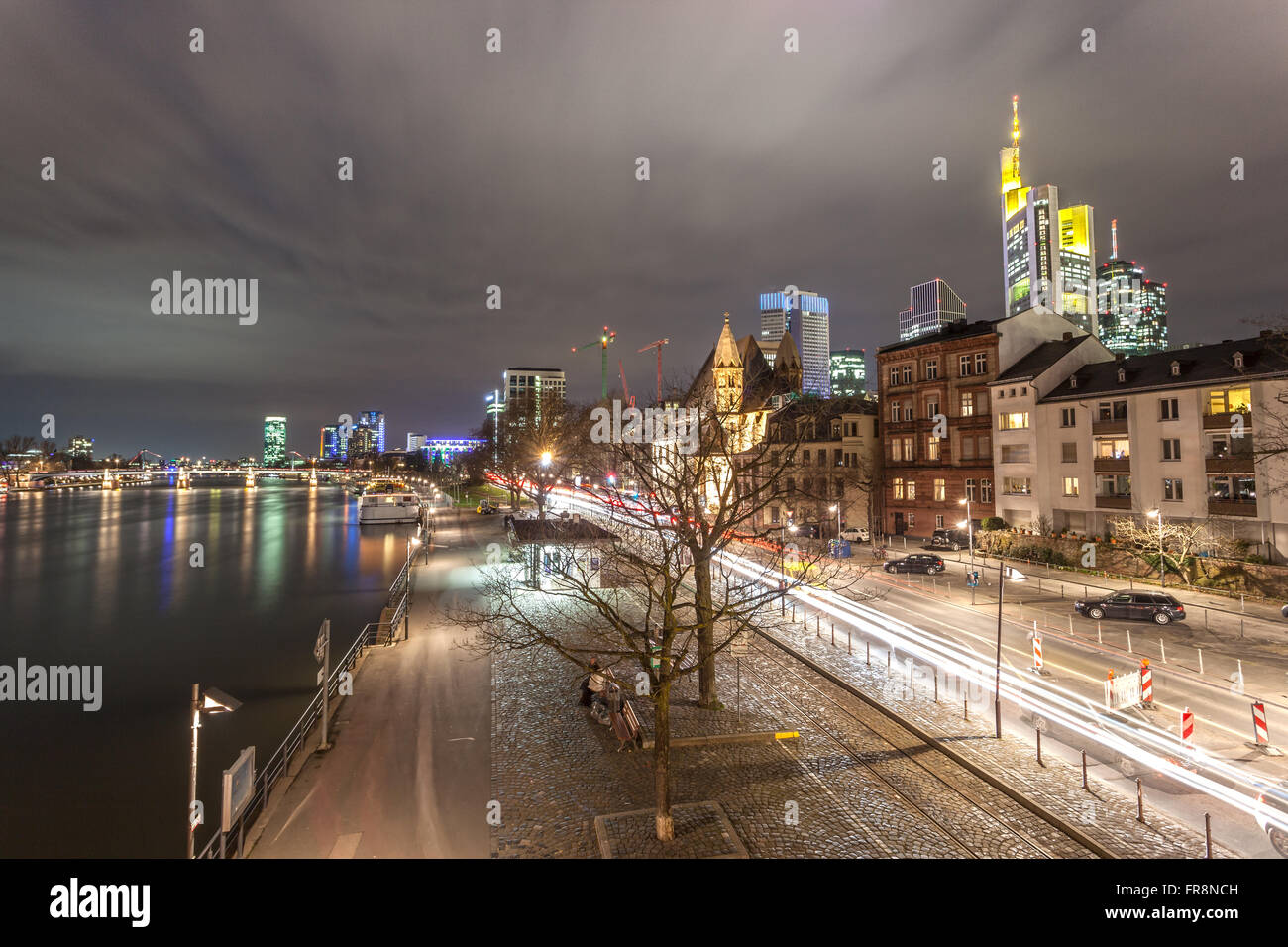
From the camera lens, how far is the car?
27844 mm

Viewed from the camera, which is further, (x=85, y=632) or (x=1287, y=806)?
(x=85, y=632)

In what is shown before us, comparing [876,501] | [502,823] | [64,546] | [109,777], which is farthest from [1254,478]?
[64,546]

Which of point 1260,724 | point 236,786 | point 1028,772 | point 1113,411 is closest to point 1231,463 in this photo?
point 1113,411

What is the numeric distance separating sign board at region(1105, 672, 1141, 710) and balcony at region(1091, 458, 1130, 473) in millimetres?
31534

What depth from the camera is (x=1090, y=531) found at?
146ft

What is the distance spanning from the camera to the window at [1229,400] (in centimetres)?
3660

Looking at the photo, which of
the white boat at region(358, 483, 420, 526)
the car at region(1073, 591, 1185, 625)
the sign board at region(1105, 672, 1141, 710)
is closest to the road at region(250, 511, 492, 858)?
the sign board at region(1105, 672, 1141, 710)

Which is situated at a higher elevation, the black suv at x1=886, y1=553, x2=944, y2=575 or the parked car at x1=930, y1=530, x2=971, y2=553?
the parked car at x1=930, y1=530, x2=971, y2=553

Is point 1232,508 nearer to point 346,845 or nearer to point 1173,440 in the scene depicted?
point 1173,440

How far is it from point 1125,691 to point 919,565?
23.7 metres

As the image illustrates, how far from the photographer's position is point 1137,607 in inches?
1115

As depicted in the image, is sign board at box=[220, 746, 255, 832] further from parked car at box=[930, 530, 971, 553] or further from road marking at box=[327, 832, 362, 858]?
parked car at box=[930, 530, 971, 553]

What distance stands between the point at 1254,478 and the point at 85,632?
73.2 m
